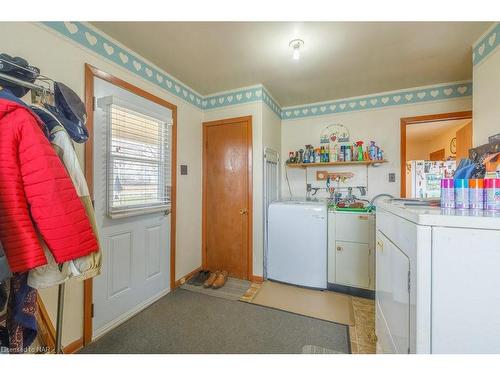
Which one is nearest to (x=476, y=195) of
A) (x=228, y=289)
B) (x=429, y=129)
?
(x=228, y=289)

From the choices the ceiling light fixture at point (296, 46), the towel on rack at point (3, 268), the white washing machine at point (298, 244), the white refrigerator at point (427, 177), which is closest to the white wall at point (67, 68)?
the towel on rack at point (3, 268)

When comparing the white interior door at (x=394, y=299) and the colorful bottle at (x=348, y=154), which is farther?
the colorful bottle at (x=348, y=154)

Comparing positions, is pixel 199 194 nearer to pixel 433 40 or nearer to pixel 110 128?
pixel 110 128

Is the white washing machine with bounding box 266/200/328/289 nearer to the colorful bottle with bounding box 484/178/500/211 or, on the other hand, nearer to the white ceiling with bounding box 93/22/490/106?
the white ceiling with bounding box 93/22/490/106

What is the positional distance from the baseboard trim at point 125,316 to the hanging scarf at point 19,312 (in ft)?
3.29

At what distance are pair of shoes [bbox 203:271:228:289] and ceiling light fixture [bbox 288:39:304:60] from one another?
2374 millimetres

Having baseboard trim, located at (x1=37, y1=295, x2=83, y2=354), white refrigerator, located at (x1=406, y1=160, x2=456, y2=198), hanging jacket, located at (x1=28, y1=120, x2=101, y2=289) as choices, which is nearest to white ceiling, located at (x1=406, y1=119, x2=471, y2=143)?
white refrigerator, located at (x1=406, y1=160, x2=456, y2=198)

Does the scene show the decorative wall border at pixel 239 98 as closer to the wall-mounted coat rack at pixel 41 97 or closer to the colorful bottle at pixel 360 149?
the colorful bottle at pixel 360 149

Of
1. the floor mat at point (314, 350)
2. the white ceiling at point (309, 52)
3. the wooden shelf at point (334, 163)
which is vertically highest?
the white ceiling at point (309, 52)

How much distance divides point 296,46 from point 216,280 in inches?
98.0

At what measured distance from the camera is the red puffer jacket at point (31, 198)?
665mm

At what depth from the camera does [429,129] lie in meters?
4.14

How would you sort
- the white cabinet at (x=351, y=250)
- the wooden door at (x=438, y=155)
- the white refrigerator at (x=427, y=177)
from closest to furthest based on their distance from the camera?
the white cabinet at (x=351, y=250) → the white refrigerator at (x=427, y=177) → the wooden door at (x=438, y=155)

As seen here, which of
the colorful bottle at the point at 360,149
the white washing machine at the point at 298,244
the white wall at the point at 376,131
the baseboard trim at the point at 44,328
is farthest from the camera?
the colorful bottle at the point at 360,149
